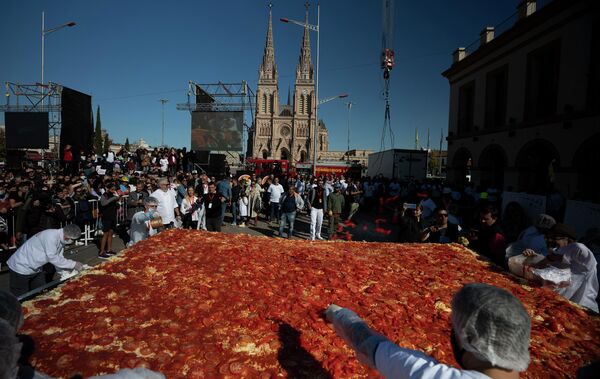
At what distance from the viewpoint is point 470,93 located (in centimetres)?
2536

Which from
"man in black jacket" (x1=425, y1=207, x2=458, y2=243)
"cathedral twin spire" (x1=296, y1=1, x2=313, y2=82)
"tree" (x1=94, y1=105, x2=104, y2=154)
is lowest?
"man in black jacket" (x1=425, y1=207, x2=458, y2=243)

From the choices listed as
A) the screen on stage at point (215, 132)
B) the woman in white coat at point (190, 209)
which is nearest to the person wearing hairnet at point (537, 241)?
the woman in white coat at point (190, 209)

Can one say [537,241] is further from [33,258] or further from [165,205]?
[165,205]

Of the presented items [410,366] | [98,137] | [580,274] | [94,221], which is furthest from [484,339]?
[98,137]

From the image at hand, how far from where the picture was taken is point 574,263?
423 cm

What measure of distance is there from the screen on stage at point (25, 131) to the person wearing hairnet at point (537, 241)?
1291 inches

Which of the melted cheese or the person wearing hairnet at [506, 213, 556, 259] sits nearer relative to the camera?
the melted cheese

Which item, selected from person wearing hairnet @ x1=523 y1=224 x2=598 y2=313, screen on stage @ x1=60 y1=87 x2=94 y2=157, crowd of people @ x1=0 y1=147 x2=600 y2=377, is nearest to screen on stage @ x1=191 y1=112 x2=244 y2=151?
screen on stage @ x1=60 y1=87 x2=94 y2=157

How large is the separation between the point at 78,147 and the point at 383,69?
24623 millimetres

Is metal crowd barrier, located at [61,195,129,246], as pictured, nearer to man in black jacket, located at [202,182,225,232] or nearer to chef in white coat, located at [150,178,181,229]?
chef in white coat, located at [150,178,181,229]

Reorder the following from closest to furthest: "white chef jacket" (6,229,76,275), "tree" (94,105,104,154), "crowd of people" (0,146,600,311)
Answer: "white chef jacket" (6,229,76,275)
"crowd of people" (0,146,600,311)
"tree" (94,105,104,154)

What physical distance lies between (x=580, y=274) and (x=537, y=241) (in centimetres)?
82

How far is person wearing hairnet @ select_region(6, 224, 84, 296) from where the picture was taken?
4523 mm

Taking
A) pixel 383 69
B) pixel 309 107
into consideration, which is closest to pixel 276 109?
pixel 309 107
